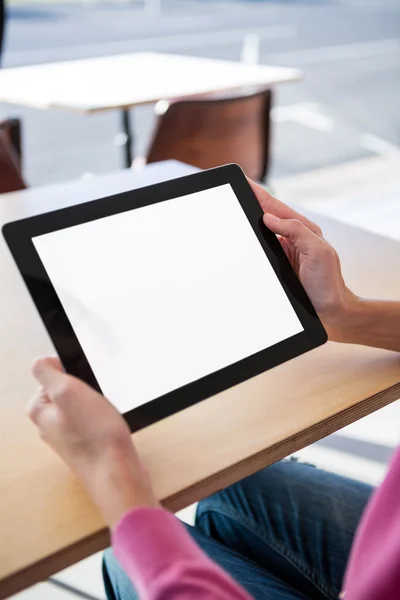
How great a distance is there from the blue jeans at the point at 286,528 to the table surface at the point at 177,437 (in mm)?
186

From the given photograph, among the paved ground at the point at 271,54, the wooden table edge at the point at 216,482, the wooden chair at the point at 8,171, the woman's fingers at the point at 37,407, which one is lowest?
the wooden table edge at the point at 216,482

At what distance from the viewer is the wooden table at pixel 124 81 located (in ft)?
7.77

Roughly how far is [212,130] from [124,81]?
1.51ft

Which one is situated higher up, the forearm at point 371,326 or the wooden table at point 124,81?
the wooden table at point 124,81

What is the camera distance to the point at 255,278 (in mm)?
805

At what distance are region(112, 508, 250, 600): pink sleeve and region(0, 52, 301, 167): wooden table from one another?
1858mm

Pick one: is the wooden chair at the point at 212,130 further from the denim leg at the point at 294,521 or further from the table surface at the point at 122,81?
the denim leg at the point at 294,521

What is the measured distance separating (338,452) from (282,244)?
3.64 feet

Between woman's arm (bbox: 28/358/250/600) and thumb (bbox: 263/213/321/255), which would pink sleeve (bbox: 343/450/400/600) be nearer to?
woman's arm (bbox: 28/358/250/600)

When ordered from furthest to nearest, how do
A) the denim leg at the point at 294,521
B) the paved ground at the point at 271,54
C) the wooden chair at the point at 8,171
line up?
the paved ground at the point at 271,54, the wooden chair at the point at 8,171, the denim leg at the point at 294,521

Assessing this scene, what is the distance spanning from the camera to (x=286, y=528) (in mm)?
964

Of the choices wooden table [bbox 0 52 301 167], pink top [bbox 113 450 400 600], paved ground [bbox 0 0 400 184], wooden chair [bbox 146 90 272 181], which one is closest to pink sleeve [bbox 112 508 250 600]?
pink top [bbox 113 450 400 600]

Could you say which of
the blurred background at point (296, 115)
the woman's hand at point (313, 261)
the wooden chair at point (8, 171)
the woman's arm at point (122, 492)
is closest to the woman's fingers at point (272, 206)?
the woman's hand at point (313, 261)

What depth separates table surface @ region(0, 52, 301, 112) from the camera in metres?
2.37
